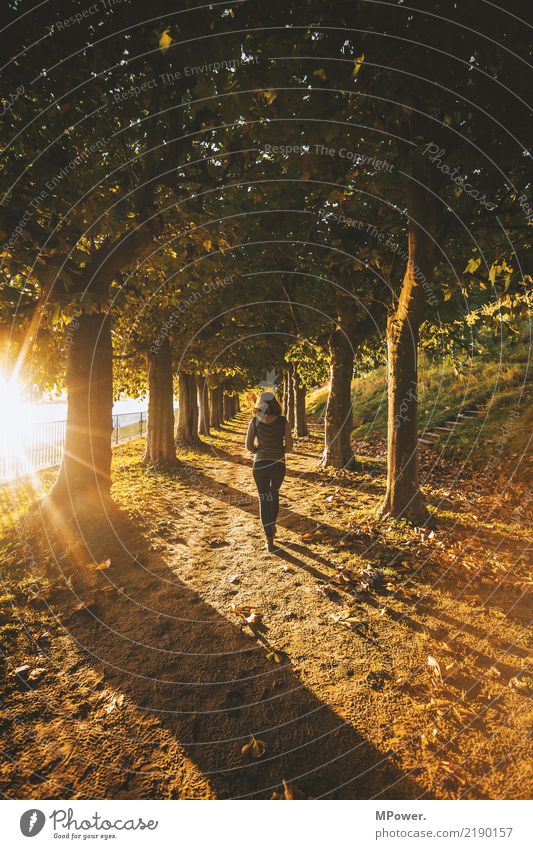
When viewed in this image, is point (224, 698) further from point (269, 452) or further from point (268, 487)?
point (269, 452)

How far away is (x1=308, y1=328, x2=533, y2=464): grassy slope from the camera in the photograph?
39.4 feet

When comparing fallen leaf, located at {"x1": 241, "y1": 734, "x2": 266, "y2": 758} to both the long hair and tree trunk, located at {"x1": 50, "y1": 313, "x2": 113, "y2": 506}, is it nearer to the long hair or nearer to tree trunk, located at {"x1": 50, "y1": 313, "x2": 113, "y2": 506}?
the long hair

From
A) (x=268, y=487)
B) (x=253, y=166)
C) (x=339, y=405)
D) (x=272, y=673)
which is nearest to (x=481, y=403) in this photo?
(x=339, y=405)

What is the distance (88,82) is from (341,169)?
171 inches

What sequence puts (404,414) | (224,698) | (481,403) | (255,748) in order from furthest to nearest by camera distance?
1. (481,403)
2. (404,414)
3. (224,698)
4. (255,748)

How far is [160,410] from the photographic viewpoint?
1469 cm

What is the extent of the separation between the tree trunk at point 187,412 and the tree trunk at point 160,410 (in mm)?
5437

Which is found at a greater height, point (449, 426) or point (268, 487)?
point (449, 426)

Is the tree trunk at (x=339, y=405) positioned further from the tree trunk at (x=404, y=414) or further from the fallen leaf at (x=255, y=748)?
the fallen leaf at (x=255, y=748)

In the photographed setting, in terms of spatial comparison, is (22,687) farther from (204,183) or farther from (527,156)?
(527,156)

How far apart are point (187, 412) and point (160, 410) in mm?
6178

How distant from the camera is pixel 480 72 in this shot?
480 cm

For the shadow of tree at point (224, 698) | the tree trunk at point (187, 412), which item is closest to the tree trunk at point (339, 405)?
the shadow of tree at point (224, 698)

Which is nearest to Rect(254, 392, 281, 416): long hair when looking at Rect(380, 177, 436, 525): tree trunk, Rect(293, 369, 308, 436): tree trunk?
Rect(380, 177, 436, 525): tree trunk
